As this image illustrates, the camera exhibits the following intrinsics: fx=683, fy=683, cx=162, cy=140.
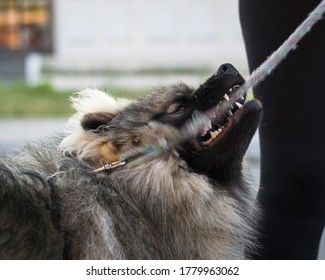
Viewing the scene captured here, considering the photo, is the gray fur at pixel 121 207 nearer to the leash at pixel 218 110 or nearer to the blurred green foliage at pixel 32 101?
the leash at pixel 218 110

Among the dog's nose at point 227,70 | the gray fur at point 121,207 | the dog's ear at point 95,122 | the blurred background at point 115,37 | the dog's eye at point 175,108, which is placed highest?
the dog's nose at point 227,70

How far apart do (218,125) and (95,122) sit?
0.49m

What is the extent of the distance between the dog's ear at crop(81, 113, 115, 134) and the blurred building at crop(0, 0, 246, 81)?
1245 centimetres

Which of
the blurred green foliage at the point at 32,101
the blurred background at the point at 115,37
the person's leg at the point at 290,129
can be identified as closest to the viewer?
the person's leg at the point at 290,129

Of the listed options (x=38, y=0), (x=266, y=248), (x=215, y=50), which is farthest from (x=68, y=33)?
(x=266, y=248)

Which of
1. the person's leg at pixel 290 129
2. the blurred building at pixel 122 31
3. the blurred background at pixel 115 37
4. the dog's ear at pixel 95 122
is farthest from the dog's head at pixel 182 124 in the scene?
the blurred building at pixel 122 31

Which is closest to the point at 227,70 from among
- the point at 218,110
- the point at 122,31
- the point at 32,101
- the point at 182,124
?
the point at 218,110

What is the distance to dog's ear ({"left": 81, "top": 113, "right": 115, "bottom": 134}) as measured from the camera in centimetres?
266

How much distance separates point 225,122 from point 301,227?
754 mm

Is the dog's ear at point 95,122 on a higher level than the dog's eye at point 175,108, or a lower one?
lower

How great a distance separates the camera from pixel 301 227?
3025 mm

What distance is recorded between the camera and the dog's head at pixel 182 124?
2531 mm

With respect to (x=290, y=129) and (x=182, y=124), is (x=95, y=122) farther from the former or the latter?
(x=290, y=129)
